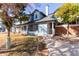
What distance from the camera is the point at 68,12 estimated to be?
181cm

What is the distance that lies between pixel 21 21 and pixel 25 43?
0.26m

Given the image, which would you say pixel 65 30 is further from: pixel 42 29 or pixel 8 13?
pixel 8 13

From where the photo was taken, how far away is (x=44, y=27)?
5.96ft

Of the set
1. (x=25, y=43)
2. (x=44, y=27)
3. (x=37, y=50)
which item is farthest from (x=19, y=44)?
(x=44, y=27)

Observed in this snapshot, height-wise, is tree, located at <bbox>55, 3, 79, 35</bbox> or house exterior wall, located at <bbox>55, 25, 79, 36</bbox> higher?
tree, located at <bbox>55, 3, 79, 35</bbox>

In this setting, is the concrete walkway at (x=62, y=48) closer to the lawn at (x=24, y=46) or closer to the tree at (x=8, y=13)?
the lawn at (x=24, y=46)

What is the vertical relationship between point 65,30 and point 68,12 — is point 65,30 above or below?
below

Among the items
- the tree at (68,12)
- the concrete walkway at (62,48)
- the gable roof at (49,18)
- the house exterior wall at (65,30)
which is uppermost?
the tree at (68,12)

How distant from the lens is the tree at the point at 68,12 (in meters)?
1.80

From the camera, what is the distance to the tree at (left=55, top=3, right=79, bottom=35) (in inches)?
71.0

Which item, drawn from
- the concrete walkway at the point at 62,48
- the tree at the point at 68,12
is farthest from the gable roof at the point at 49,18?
the concrete walkway at the point at 62,48

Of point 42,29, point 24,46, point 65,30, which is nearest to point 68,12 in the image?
point 65,30

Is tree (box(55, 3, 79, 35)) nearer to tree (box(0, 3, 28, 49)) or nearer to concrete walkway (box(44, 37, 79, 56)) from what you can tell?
concrete walkway (box(44, 37, 79, 56))

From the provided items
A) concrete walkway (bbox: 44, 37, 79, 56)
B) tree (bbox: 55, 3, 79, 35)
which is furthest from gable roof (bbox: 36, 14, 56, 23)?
concrete walkway (bbox: 44, 37, 79, 56)
